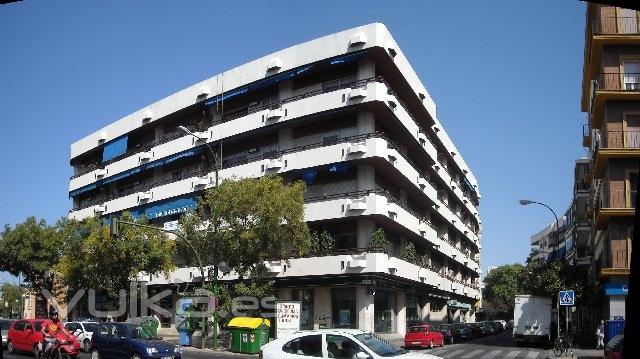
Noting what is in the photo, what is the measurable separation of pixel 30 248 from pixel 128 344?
116ft

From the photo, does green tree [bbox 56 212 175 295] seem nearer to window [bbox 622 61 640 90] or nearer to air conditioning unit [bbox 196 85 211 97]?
air conditioning unit [bbox 196 85 211 97]

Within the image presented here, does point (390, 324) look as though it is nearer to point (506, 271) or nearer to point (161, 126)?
point (161, 126)

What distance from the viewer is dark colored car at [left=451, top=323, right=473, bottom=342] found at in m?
42.1

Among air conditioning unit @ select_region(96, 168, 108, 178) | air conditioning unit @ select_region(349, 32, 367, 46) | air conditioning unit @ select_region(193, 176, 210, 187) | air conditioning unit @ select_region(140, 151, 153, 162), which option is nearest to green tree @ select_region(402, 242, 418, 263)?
air conditioning unit @ select_region(193, 176, 210, 187)

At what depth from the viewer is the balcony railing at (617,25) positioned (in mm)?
32156

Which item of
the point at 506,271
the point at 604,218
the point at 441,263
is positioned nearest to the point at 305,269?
the point at 604,218

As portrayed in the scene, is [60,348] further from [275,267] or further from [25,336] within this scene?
[275,267]

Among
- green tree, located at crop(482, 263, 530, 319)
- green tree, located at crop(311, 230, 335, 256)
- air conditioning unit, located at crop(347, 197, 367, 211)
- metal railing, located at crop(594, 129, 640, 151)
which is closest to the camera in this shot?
metal railing, located at crop(594, 129, 640, 151)

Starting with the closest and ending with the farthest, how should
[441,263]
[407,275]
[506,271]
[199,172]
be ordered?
[407,275], [199,172], [441,263], [506,271]

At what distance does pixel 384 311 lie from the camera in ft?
130

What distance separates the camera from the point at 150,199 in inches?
1895

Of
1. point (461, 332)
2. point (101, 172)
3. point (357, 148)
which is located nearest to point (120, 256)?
point (357, 148)

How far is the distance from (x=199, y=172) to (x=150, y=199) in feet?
20.6

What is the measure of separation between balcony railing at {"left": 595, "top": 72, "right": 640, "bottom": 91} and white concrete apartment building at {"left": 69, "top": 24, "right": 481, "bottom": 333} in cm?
1128
